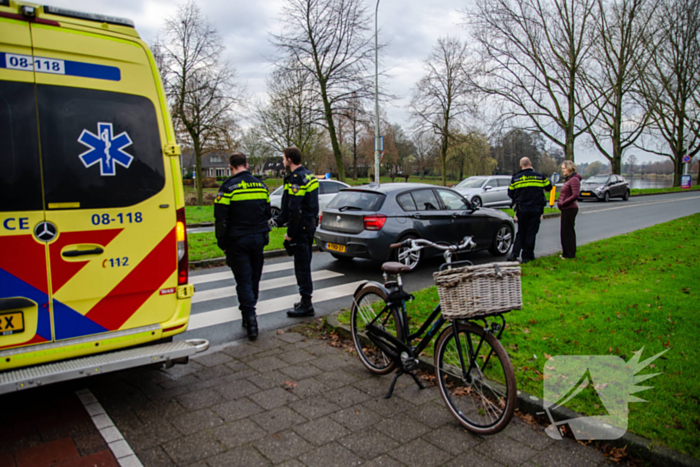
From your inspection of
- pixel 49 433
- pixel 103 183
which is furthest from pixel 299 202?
pixel 49 433

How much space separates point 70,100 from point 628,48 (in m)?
34.8

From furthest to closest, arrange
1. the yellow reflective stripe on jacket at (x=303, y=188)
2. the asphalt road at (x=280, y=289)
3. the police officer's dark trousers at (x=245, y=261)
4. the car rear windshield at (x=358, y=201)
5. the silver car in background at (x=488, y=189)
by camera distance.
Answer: the silver car in background at (x=488, y=189) → the car rear windshield at (x=358, y=201) → the asphalt road at (x=280, y=289) → the yellow reflective stripe on jacket at (x=303, y=188) → the police officer's dark trousers at (x=245, y=261)

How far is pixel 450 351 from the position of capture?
3.27 m

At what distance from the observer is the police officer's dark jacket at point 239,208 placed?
15.8 ft

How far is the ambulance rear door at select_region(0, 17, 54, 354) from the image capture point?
293cm

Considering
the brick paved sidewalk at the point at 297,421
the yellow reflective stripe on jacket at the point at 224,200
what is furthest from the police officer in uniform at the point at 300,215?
the brick paved sidewalk at the point at 297,421

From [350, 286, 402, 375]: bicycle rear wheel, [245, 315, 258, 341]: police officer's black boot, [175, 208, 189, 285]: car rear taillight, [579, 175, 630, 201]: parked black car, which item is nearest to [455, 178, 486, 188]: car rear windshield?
[579, 175, 630, 201]: parked black car

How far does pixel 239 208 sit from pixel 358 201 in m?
3.53

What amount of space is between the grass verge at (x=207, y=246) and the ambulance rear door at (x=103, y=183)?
508cm

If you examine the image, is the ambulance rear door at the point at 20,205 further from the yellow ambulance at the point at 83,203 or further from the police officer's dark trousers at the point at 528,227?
the police officer's dark trousers at the point at 528,227

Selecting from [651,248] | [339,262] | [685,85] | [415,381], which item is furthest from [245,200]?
[685,85]

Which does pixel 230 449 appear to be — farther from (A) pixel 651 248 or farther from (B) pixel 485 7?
(B) pixel 485 7

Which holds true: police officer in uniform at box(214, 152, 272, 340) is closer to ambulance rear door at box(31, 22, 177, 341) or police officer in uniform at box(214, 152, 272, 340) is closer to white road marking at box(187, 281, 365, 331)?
white road marking at box(187, 281, 365, 331)

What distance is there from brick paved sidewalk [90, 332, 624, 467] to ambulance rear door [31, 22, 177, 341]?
708 millimetres
